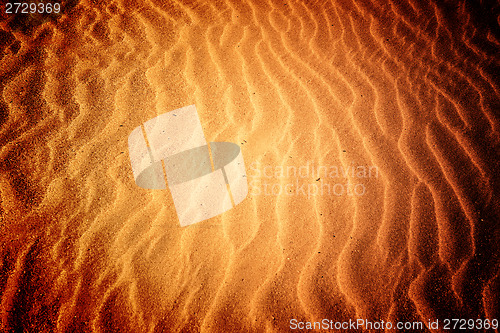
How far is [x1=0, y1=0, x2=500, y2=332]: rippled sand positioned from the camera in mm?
1754

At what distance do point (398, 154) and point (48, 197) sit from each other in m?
2.95

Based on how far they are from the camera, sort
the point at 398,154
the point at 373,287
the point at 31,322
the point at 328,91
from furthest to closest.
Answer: the point at 328,91 → the point at 398,154 → the point at 373,287 → the point at 31,322

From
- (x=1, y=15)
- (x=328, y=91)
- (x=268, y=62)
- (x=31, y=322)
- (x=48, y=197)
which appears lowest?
(x=31, y=322)

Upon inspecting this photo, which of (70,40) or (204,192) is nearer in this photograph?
(204,192)

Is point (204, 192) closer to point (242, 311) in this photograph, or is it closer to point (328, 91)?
point (242, 311)

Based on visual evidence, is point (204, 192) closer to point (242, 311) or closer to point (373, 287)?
point (242, 311)

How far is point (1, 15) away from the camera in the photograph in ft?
11.1

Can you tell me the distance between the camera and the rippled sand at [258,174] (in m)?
1.75

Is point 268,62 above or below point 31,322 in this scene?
above

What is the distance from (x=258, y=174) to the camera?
2.23 m

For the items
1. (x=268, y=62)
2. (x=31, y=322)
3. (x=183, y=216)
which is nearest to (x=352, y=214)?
(x=183, y=216)

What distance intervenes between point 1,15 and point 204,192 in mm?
3804

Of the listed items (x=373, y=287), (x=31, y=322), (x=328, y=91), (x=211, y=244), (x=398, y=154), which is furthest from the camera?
(x=328, y=91)

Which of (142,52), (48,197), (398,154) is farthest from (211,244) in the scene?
(142,52)
